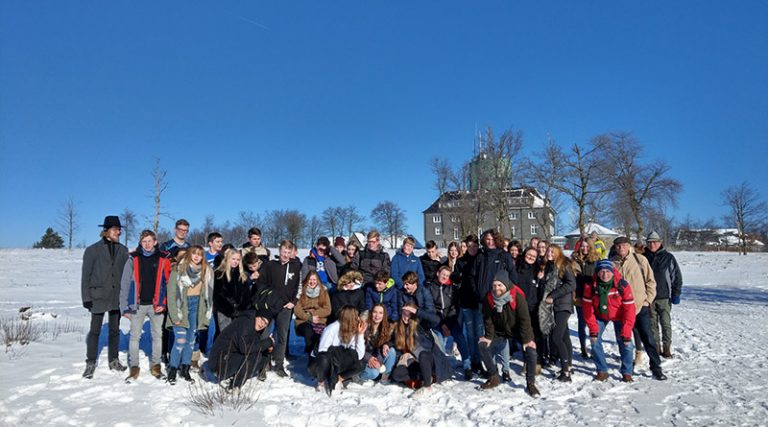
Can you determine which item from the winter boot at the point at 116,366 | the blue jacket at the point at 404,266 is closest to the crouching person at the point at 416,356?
the blue jacket at the point at 404,266

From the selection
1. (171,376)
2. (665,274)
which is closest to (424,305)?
(171,376)

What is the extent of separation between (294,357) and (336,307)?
1432 mm

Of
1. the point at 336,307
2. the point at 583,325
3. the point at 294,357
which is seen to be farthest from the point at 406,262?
the point at 583,325

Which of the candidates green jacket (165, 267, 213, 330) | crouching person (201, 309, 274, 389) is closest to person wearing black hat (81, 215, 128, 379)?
green jacket (165, 267, 213, 330)

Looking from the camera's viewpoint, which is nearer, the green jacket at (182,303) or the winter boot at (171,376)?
the winter boot at (171,376)

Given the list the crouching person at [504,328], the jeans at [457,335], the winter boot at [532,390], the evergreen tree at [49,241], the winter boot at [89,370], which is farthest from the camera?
the evergreen tree at [49,241]

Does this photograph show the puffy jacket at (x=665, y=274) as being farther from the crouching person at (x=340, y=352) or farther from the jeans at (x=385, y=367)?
the crouching person at (x=340, y=352)

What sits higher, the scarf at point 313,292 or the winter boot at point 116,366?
the scarf at point 313,292

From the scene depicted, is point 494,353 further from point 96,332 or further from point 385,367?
point 96,332

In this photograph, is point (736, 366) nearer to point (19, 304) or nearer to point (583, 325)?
point (583, 325)

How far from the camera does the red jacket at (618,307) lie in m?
5.89

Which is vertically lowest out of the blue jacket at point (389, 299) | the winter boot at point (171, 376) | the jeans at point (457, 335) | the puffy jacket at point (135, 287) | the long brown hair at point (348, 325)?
the winter boot at point (171, 376)

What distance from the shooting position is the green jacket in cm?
583

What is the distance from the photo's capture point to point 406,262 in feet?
23.6
